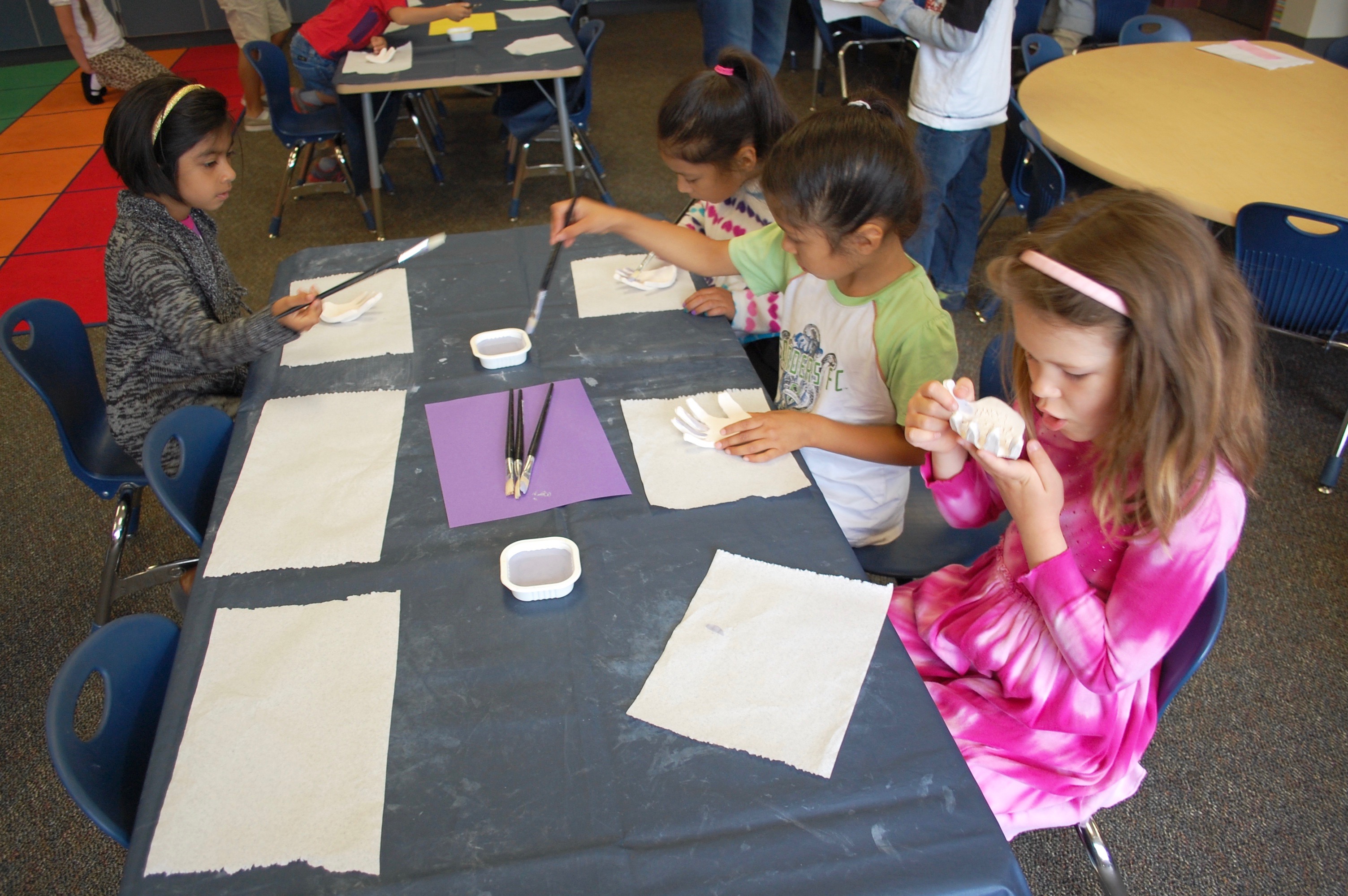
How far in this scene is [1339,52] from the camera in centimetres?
329

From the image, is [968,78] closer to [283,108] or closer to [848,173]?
[848,173]

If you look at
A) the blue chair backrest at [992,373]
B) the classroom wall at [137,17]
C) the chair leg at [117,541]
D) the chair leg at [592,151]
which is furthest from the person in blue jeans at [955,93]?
the classroom wall at [137,17]

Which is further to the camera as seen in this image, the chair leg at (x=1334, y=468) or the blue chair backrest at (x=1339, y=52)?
the blue chair backrest at (x=1339, y=52)

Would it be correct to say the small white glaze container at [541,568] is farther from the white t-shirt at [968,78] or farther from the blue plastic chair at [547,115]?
the blue plastic chair at [547,115]

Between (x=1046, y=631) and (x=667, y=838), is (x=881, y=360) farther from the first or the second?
(x=667, y=838)

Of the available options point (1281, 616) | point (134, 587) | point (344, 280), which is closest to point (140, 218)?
point (344, 280)

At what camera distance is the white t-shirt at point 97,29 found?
4.58m

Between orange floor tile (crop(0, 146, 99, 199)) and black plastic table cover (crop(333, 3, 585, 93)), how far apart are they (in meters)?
1.92

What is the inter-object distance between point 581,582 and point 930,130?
7.17ft

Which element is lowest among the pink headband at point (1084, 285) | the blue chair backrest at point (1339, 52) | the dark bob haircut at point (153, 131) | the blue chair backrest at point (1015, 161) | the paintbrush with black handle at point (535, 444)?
the blue chair backrest at point (1015, 161)

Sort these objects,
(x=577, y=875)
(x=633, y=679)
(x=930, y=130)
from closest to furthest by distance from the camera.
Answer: (x=577, y=875)
(x=633, y=679)
(x=930, y=130)

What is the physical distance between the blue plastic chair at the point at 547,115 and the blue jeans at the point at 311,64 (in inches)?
29.2

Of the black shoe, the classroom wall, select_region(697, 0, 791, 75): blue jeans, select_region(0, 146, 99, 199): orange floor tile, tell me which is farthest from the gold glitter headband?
the classroom wall

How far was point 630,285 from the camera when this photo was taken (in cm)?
176
